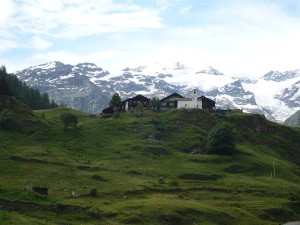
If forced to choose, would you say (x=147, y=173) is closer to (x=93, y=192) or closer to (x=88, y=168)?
(x=88, y=168)

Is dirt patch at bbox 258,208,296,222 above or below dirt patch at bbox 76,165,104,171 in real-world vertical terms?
below

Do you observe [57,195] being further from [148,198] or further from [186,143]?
[186,143]

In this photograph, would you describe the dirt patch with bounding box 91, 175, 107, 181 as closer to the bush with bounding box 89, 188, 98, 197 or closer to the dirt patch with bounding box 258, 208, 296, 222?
the bush with bounding box 89, 188, 98, 197

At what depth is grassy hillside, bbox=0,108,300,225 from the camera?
8250cm

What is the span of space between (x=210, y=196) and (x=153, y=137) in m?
55.4

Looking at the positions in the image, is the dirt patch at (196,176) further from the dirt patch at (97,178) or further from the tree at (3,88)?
the tree at (3,88)

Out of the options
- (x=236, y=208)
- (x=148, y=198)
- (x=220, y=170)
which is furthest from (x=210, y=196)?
(x=220, y=170)

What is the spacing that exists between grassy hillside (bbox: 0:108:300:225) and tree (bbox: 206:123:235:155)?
3.24 meters

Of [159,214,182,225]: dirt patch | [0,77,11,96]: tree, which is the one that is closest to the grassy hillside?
[159,214,182,225]: dirt patch

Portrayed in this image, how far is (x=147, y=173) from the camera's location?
4850 inches

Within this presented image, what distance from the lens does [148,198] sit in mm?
98688

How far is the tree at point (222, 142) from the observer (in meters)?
153

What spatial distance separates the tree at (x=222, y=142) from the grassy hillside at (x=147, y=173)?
10.6 feet

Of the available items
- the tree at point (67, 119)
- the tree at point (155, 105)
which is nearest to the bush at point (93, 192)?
the tree at point (67, 119)
